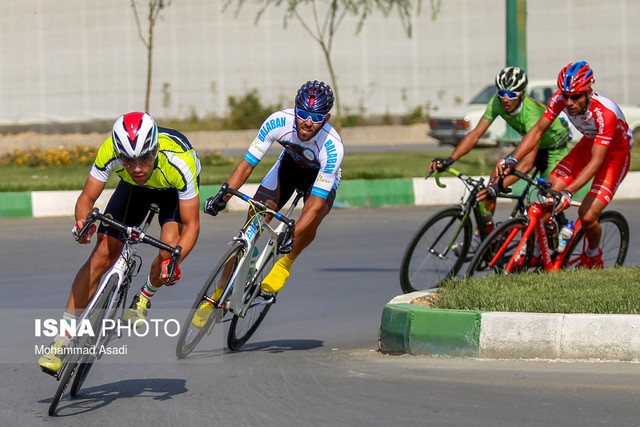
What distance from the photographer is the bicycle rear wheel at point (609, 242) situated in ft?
30.7

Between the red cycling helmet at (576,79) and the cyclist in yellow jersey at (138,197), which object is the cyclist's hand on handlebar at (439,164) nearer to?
the red cycling helmet at (576,79)

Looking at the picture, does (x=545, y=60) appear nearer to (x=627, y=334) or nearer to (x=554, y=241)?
(x=554, y=241)

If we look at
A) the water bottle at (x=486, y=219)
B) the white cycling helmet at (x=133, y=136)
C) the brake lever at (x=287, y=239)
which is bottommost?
the water bottle at (x=486, y=219)

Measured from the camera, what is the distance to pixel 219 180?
51.9 ft

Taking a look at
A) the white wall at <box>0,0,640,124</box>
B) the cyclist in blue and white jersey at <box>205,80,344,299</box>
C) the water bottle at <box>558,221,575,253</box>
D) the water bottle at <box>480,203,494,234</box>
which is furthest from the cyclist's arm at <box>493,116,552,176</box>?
the white wall at <box>0,0,640,124</box>

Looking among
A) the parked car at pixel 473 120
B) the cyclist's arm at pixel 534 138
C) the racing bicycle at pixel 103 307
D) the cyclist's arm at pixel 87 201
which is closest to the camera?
the racing bicycle at pixel 103 307

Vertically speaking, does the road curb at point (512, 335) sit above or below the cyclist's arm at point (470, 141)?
below

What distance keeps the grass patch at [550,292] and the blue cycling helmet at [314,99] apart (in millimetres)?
1488

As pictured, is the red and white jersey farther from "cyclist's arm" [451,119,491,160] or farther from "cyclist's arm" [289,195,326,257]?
"cyclist's arm" [289,195,326,257]

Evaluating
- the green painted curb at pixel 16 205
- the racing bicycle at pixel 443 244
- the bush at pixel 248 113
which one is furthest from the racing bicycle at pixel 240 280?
the bush at pixel 248 113

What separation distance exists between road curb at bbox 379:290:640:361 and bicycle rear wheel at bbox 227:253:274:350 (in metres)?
0.95

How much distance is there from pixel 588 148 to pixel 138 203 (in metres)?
4.04

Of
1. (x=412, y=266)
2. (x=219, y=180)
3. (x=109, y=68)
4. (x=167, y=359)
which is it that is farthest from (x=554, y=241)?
(x=109, y=68)

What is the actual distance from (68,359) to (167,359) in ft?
4.43
